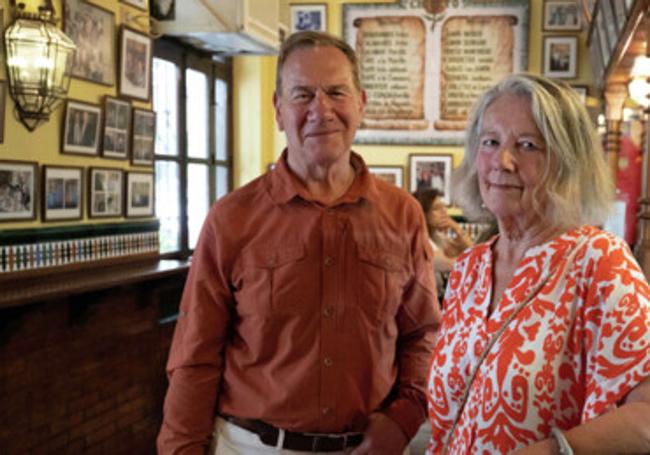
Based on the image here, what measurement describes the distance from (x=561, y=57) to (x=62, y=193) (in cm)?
602

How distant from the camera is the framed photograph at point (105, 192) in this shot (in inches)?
190

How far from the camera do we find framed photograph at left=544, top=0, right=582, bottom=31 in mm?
8591

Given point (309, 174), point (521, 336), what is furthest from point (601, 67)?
point (521, 336)

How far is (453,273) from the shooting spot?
1.66 metres

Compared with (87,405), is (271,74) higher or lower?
higher

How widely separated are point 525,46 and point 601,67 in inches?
52.6

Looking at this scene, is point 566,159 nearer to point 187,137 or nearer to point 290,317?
point 290,317

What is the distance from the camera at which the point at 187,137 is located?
698 centimetres

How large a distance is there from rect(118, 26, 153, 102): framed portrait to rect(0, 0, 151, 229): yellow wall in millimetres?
54

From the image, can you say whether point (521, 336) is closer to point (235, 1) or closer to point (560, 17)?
point (235, 1)

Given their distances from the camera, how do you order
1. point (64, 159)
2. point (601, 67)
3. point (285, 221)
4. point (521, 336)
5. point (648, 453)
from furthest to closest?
1. point (601, 67)
2. point (64, 159)
3. point (285, 221)
4. point (521, 336)
5. point (648, 453)

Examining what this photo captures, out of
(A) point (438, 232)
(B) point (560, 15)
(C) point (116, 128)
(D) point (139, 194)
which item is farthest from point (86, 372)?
(B) point (560, 15)

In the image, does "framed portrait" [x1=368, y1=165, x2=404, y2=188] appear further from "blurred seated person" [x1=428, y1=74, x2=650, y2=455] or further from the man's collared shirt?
"blurred seated person" [x1=428, y1=74, x2=650, y2=455]

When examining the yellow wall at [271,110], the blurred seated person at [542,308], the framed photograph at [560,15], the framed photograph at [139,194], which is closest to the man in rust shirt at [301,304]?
the blurred seated person at [542,308]
